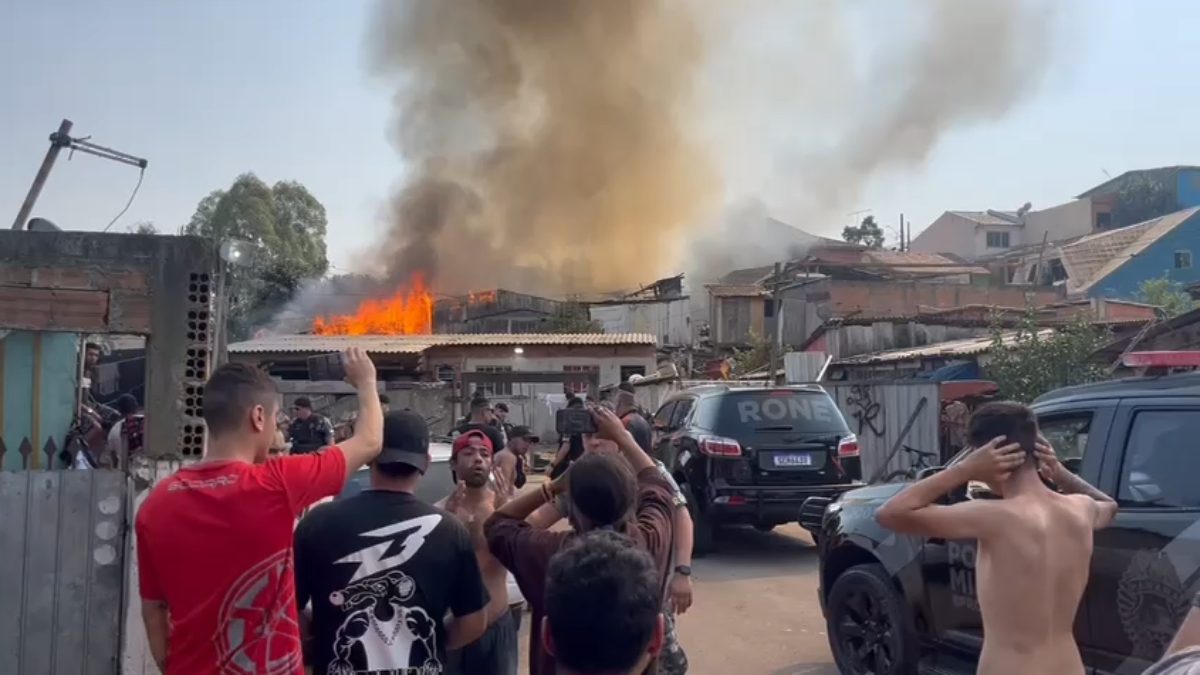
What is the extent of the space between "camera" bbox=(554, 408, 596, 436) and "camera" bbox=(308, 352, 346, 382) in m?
0.99

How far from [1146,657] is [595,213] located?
3139 centimetres

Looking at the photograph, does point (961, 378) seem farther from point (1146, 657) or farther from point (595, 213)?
point (595, 213)

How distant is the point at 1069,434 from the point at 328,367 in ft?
11.3

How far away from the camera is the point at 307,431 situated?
1055 cm

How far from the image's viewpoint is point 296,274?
127 feet

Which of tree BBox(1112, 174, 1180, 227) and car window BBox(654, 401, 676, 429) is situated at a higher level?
tree BBox(1112, 174, 1180, 227)

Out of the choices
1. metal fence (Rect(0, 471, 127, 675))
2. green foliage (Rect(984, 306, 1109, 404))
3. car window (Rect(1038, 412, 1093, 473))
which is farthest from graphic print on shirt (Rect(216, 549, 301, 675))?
green foliage (Rect(984, 306, 1109, 404))

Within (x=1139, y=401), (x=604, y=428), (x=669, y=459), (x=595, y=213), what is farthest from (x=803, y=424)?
(x=595, y=213)

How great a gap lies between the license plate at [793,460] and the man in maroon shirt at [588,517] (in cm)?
628

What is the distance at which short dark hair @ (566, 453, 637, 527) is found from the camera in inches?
112

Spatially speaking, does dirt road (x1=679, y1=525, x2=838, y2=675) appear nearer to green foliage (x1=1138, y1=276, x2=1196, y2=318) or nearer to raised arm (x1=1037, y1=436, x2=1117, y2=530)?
raised arm (x1=1037, y1=436, x2=1117, y2=530)

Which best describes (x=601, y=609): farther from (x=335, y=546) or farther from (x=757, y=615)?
(x=757, y=615)

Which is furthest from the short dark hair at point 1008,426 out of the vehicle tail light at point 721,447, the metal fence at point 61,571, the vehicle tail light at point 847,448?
the vehicle tail light at point 847,448

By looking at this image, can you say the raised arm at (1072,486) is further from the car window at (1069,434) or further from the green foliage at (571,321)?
the green foliage at (571,321)
